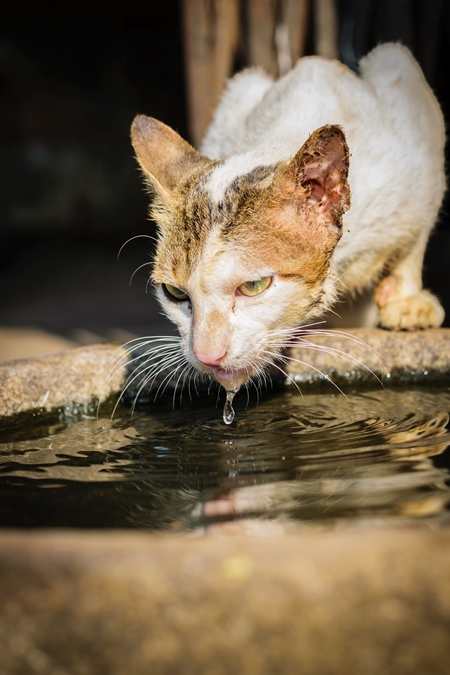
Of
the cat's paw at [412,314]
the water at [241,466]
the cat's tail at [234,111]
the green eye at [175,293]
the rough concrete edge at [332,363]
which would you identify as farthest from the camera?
the cat's tail at [234,111]

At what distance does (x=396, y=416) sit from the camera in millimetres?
2865

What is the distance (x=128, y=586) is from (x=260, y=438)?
4.45 ft

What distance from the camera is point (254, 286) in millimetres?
2666

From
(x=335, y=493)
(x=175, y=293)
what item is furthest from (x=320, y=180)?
(x=335, y=493)

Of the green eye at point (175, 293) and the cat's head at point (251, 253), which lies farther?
the green eye at point (175, 293)

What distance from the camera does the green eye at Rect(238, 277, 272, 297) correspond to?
2650 mm

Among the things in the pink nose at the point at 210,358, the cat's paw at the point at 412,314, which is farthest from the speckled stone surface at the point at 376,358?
the pink nose at the point at 210,358

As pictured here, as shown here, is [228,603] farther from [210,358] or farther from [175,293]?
[175,293]

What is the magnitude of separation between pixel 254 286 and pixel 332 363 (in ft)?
2.56

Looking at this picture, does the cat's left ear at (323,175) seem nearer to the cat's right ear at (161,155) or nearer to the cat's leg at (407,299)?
the cat's right ear at (161,155)

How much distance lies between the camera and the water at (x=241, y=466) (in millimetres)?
2049

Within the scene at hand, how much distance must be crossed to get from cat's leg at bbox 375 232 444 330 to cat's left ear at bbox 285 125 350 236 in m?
1.00

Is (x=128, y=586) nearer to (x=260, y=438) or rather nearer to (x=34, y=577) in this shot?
(x=34, y=577)

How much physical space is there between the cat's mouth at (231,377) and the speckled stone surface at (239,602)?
123 centimetres
